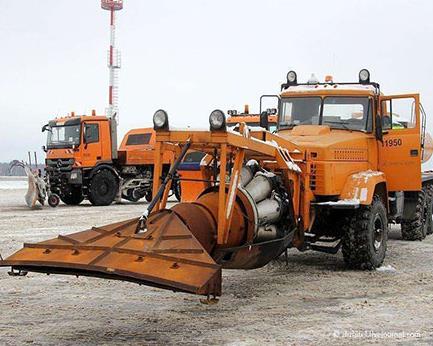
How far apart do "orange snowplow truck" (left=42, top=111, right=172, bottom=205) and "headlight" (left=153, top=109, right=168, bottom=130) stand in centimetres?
1436

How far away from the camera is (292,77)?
9680 millimetres

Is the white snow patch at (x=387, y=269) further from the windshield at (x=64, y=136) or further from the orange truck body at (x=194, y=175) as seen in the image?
the windshield at (x=64, y=136)

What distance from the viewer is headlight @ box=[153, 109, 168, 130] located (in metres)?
6.14

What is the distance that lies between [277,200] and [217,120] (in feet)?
5.59

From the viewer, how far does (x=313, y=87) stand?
30.7 feet

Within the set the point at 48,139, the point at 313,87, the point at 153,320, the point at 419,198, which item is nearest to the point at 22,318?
the point at 153,320

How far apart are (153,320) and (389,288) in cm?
291

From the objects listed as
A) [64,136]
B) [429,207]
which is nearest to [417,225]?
[429,207]

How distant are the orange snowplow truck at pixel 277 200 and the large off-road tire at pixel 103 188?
11.5 meters

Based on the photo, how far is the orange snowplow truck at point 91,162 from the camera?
66.2 ft

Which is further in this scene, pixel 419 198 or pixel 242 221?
pixel 419 198

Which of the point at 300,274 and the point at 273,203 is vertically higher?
the point at 273,203

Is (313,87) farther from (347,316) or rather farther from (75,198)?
(75,198)

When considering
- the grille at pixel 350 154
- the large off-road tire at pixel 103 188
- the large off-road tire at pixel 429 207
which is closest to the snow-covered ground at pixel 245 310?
the grille at pixel 350 154
